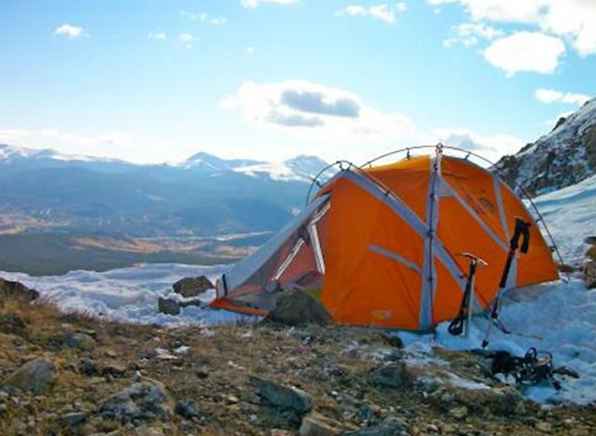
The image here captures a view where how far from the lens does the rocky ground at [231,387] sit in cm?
630

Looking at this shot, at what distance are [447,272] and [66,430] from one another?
9381mm

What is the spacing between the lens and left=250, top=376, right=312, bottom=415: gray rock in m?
6.99

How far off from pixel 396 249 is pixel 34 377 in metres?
8.64

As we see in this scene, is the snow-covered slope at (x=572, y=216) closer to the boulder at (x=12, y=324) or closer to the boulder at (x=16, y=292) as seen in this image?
the boulder at (x=16, y=292)

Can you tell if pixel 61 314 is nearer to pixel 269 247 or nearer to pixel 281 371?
pixel 281 371

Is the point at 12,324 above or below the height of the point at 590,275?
above

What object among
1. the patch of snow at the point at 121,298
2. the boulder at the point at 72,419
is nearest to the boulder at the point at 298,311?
the patch of snow at the point at 121,298

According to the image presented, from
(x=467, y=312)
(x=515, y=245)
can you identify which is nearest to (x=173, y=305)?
(x=467, y=312)

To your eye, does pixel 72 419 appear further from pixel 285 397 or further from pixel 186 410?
pixel 285 397

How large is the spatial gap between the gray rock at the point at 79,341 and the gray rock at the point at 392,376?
3.79 m

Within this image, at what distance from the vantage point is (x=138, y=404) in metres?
6.42

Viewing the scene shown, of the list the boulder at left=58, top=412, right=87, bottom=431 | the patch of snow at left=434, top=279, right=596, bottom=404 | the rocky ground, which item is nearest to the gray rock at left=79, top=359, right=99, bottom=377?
the rocky ground

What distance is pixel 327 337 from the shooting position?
34.9 ft

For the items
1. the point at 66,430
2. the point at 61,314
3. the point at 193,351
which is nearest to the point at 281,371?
Result: the point at 193,351
